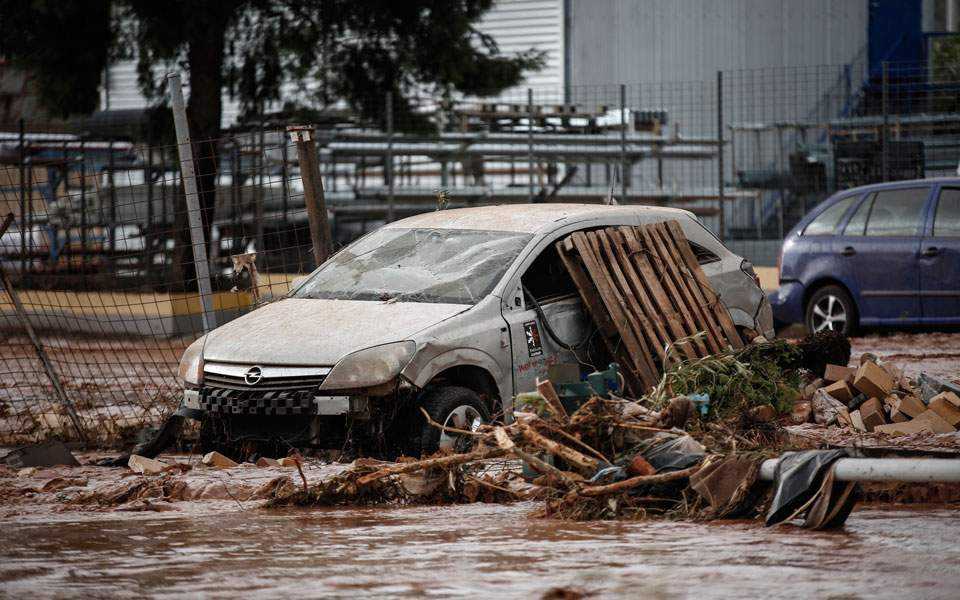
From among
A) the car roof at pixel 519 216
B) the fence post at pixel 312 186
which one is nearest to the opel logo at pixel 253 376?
the car roof at pixel 519 216

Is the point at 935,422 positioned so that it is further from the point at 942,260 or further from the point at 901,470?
Answer: the point at 942,260

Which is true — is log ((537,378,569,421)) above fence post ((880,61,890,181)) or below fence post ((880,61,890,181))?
below

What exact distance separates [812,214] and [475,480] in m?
8.73

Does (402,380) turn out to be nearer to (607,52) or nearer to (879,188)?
(879,188)

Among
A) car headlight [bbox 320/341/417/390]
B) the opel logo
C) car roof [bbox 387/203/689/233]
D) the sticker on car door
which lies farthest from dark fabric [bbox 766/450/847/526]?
car roof [bbox 387/203/689/233]

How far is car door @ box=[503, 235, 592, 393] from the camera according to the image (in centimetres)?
788

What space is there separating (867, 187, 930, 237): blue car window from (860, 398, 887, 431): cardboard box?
5734mm

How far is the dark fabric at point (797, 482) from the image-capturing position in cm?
548

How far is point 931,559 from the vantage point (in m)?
4.85

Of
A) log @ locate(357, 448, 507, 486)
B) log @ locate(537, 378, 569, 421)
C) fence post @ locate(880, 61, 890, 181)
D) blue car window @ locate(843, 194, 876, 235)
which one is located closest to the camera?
log @ locate(357, 448, 507, 486)

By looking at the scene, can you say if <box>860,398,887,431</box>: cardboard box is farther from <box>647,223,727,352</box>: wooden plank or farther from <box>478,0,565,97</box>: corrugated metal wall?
<box>478,0,565,97</box>: corrugated metal wall

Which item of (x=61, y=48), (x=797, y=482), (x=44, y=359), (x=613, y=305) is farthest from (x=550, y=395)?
(x=61, y=48)

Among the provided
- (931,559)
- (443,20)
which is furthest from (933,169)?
(931,559)

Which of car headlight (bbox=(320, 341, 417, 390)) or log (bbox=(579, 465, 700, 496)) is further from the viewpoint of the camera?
car headlight (bbox=(320, 341, 417, 390))
